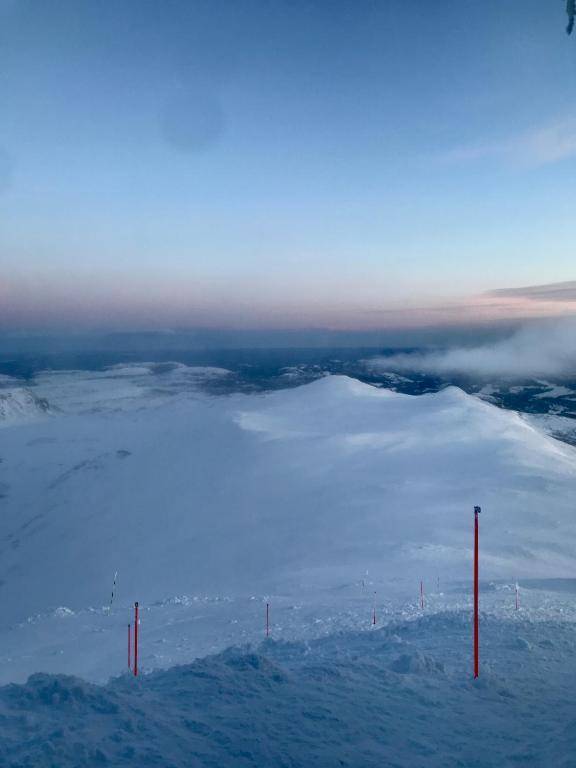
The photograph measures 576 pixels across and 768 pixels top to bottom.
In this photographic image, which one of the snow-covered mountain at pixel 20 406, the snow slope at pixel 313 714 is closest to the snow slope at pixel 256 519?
the snow slope at pixel 313 714

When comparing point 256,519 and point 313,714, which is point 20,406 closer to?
point 256,519

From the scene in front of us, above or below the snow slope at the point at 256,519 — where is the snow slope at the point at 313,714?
above

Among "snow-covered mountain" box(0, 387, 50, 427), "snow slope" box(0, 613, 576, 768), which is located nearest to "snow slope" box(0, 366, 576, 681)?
"snow slope" box(0, 613, 576, 768)

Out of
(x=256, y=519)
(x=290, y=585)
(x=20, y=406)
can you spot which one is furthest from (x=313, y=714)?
(x=20, y=406)

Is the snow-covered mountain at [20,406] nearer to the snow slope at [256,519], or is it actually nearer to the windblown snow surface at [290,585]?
the windblown snow surface at [290,585]

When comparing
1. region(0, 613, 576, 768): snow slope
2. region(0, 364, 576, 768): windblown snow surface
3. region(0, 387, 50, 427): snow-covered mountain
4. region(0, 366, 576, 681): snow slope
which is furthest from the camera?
region(0, 387, 50, 427): snow-covered mountain

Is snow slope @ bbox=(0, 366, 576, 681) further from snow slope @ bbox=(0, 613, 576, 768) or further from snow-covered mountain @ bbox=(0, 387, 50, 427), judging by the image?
snow-covered mountain @ bbox=(0, 387, 50, 427)
